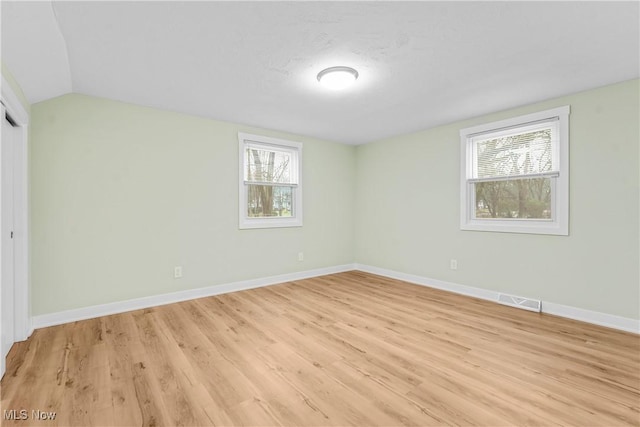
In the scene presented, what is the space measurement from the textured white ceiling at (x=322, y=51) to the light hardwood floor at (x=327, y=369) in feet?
7.28

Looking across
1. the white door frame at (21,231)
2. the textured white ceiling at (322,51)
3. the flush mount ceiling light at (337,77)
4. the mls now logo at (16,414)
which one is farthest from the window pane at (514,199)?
the white door frame at (21,231)

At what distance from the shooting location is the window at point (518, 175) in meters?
3.23

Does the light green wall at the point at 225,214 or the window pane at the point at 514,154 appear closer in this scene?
the light green wall at the point at 225,214

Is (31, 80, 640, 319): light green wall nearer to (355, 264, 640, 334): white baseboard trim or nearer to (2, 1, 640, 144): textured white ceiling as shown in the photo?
(355, 264, 640, 334): white baseboard trim

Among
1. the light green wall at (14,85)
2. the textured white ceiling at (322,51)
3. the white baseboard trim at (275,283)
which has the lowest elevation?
the white baseboard trim at (275,283)

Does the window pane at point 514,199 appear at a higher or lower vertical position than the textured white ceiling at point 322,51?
lower

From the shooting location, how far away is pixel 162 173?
3570 mm

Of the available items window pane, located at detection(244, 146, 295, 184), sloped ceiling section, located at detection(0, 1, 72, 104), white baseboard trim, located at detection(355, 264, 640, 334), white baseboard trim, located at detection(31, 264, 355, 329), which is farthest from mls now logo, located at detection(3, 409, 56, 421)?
white baseboard trim, located at detection(355, 264, 640, 334)

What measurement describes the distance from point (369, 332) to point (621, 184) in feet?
9.14

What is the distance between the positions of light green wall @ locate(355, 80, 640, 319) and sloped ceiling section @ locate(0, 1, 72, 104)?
4189mm

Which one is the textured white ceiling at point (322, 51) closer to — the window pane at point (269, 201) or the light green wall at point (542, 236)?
the light green wall at point (542, 236)

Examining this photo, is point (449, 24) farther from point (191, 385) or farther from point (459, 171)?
point (191, 385)

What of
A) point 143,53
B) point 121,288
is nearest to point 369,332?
point 121,288

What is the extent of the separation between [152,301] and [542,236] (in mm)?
4541
